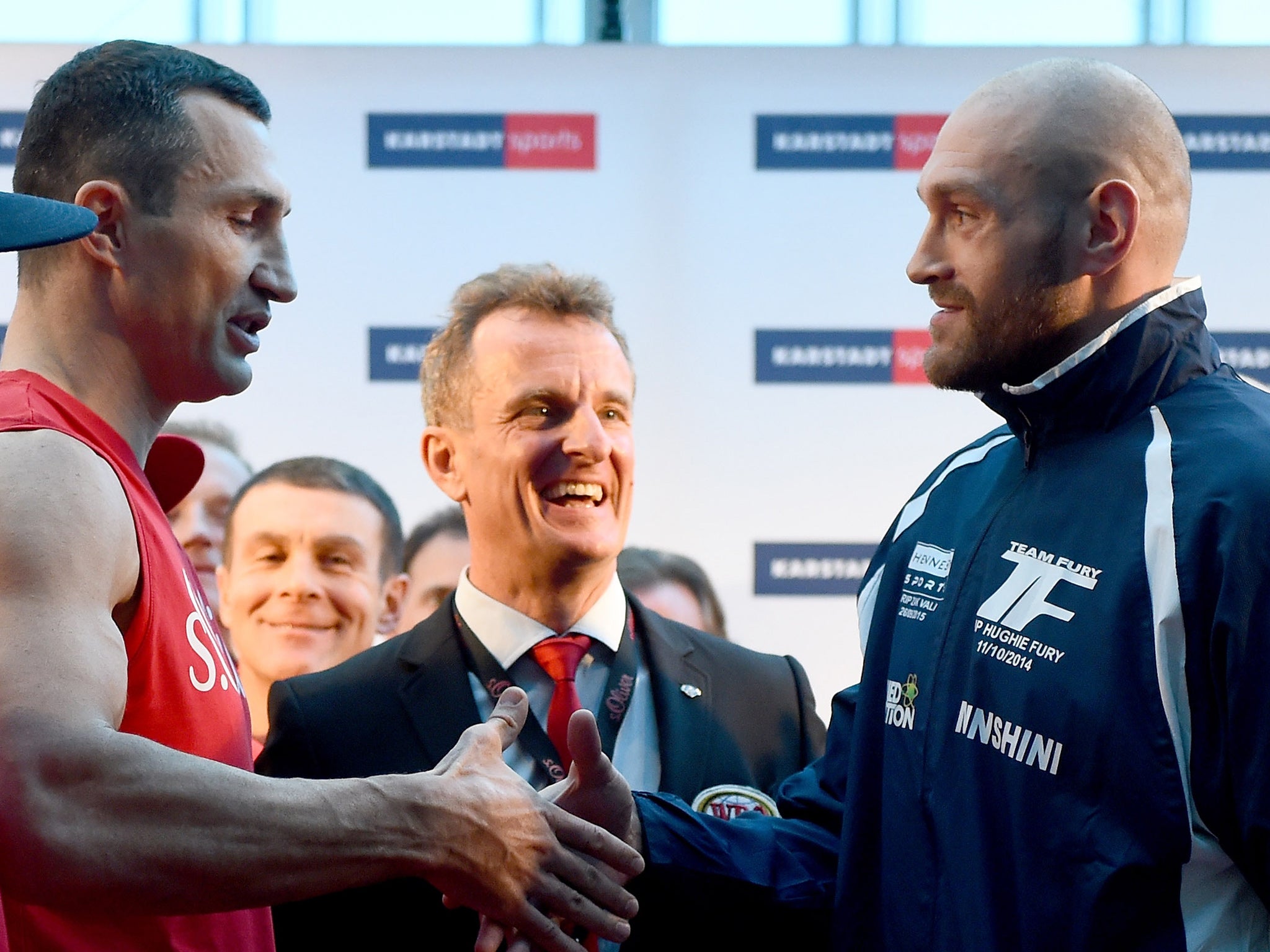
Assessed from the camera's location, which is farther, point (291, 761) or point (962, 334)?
point (291, 761)

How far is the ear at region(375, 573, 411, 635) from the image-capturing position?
3.97m

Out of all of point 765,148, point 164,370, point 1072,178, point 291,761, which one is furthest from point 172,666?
point 765,148

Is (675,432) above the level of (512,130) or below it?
below

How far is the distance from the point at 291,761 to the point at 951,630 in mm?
1227

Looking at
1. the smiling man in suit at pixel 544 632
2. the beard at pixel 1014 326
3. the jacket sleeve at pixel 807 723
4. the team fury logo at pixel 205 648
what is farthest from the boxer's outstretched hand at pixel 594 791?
the beard at pixel 1014 326

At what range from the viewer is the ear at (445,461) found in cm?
297

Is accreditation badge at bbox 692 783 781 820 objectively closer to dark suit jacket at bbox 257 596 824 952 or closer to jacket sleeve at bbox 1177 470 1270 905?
dark suit jacket at bbox 257 596 824 952

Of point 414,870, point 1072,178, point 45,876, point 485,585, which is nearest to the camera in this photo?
point 45,876

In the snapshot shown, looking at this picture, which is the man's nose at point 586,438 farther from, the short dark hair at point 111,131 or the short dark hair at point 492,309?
the short dark hair at point 111,131

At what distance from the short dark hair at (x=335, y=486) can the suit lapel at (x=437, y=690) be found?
4.04ft

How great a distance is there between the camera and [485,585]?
286 centimetres

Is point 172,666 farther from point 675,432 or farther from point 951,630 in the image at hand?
point 675,432

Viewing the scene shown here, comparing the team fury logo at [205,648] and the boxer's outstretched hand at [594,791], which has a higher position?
the team fury logo at [205,648]

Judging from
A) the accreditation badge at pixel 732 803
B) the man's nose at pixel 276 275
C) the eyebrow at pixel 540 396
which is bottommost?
the accreditation badge at pixel 732 803
